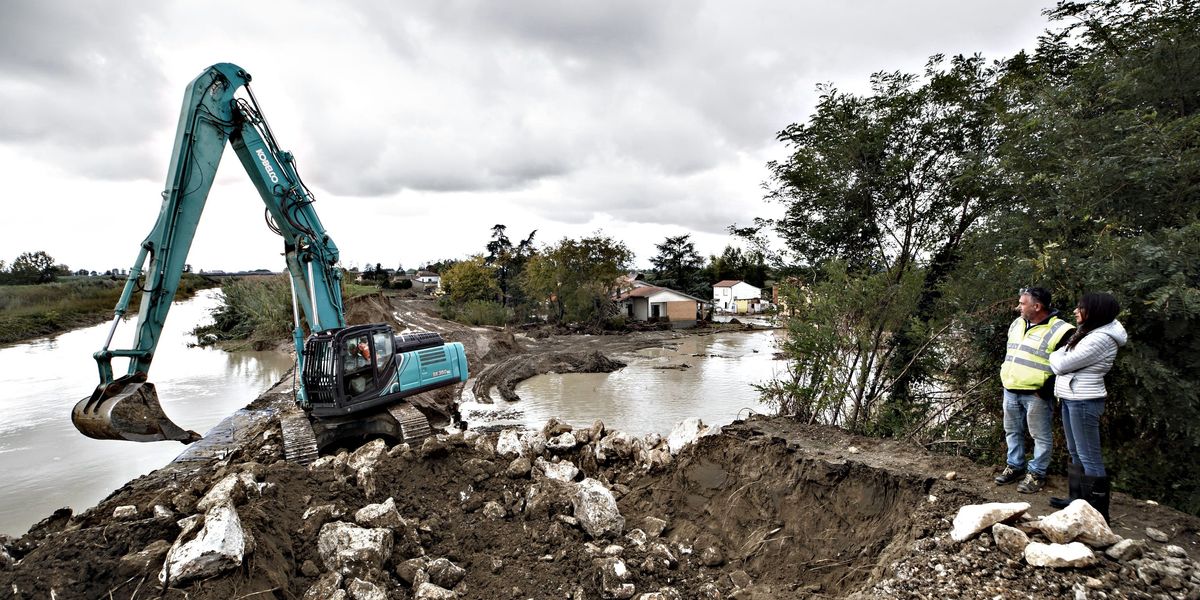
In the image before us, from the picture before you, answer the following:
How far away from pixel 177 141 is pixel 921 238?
33.8ft

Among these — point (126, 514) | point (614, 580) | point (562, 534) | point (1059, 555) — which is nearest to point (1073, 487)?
point (1059, 555)

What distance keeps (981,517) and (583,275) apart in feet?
93.7

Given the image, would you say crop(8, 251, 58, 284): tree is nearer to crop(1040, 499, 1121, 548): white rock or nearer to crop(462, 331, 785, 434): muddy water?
crop(462, 331, 785, 434): muddy water

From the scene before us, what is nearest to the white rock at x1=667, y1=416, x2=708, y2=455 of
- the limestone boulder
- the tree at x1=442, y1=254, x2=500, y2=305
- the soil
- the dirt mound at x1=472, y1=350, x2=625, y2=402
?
the soil

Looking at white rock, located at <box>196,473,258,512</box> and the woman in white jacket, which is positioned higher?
the woman in white jacket

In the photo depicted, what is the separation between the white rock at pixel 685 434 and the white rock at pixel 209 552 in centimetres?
419

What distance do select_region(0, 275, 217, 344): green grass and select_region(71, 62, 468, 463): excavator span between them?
18.2 meters

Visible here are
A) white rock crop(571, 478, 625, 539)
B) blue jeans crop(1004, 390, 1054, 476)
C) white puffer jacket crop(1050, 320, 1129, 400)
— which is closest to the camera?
white puffer jacket crop(1050, 320, 1129, 400)

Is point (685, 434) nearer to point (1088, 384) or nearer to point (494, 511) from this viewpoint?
point (494, 511)

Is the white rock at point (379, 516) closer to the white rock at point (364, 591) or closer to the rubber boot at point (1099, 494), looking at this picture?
the white rock at point (364, 591)

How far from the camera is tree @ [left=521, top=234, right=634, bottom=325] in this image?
3125 centimetres

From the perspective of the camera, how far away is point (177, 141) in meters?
6.27

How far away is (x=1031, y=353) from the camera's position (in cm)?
389

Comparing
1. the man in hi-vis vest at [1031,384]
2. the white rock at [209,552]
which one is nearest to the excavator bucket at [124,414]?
the white rock at [209,552]
